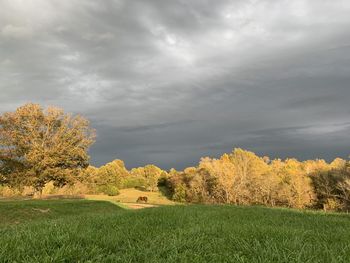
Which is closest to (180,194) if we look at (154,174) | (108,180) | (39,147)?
(154,174)

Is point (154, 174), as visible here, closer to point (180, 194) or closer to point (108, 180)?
point (180, 194)

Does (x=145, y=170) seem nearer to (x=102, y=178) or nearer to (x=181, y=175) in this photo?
(x=181, y=175)

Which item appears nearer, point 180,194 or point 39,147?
point 39,147

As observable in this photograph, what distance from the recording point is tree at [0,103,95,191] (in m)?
44.1

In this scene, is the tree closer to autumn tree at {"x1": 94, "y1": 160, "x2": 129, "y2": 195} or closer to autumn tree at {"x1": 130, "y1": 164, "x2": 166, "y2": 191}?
autumn tree at {"x1": 94, "y1": 160, "x2": 129, "y2": 195}

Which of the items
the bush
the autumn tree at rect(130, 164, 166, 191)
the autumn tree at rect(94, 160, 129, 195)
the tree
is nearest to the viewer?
the tree

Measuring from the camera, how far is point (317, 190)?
82.9 m

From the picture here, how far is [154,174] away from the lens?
415 feet

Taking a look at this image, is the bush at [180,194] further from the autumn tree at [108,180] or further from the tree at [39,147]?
the tree at [39,147]

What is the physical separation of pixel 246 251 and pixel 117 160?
144 metres

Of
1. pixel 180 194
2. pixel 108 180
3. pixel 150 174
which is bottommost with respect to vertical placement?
pixel 180 194

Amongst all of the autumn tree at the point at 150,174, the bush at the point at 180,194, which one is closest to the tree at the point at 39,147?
the bush at the point at 180,194

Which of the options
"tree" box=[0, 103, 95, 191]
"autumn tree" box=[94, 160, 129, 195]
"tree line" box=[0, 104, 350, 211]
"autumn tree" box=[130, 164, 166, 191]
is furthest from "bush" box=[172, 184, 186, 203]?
"tree" box=[0, 103, 95, 191]

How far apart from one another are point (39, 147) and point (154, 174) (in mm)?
83708
